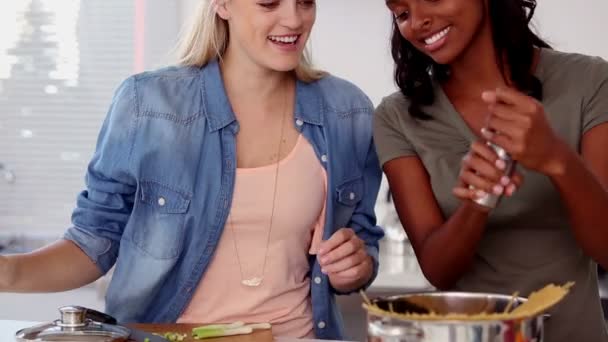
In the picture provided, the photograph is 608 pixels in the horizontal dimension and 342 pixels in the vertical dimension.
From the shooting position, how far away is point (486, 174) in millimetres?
1310

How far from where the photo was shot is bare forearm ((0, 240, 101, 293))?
1.69 meters

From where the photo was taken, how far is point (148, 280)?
182 centimetres

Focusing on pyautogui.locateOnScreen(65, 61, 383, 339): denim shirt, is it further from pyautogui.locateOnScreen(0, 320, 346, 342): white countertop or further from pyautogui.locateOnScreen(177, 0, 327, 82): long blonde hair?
pyautogui.locateOnScreen(0, 320, 346, 342): white countertop

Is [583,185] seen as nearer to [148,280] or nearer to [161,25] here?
[148,280]

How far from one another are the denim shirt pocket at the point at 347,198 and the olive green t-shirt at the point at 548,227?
191mm

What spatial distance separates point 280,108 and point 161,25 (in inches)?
65.9

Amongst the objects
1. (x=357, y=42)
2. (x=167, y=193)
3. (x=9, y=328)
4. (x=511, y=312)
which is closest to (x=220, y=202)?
(x=167, y=193)

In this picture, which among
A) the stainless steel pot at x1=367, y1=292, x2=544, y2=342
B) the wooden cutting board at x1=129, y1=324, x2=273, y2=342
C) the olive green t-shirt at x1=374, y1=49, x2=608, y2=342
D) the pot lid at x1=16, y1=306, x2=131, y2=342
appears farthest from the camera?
the olive green t-shirt at x1=374, y1=49, x2=608, y2=342

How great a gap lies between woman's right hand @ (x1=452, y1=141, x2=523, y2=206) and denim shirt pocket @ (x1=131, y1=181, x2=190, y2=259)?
2.06ft

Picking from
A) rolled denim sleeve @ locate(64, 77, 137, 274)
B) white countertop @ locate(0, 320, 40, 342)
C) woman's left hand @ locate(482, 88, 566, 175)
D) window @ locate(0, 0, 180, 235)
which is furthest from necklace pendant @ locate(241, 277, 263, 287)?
window @ locate(0, 0, 180, 235)

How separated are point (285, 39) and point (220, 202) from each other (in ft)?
0.99

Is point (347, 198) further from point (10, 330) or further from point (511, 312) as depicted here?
point (511, 312)

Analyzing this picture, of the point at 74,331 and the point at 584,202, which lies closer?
the point at 74,331

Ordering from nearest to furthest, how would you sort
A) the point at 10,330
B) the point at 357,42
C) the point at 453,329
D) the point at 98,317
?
the point at 453,329 → the point at 98,317 → the point at 10,330 → the point at 357,42
